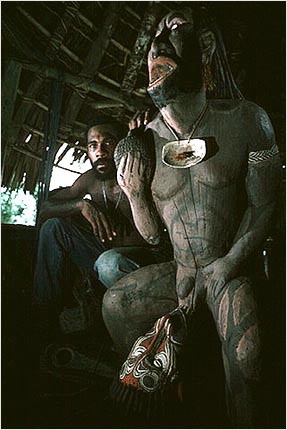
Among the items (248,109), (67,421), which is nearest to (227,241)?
(248,109)

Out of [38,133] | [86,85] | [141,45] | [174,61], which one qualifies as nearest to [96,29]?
[141,45]

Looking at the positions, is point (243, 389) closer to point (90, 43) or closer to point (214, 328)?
point (214, 328)

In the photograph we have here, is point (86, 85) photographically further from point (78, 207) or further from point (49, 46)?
point (78, 207)

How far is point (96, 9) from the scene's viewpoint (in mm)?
2518

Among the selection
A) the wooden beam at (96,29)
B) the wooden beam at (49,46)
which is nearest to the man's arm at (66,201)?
the wooden beam at (49,46)

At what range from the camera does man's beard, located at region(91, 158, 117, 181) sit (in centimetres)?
209

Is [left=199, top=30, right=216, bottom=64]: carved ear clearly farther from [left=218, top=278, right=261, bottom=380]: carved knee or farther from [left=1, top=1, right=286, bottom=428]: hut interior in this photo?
[left=218, top=278, right=261, bottom=380]: carved knee

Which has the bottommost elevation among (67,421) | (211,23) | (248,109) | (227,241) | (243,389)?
(67,421)

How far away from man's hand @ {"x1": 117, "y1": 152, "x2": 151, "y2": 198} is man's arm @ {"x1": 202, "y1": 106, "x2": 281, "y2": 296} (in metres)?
0.31

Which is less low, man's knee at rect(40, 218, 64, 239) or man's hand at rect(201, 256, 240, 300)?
man's knee at rect(40, 218, 64, 239)

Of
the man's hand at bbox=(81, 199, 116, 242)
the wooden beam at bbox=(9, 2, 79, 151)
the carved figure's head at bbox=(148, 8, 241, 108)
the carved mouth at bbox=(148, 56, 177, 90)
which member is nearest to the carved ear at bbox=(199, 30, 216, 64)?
the carved figure's head at bbox=(148, 8, 241, 108)

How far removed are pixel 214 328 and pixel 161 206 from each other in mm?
398

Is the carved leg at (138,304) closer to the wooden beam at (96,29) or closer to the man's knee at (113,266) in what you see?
the man's knee at (113,266)

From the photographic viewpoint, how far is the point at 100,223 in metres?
1.98
